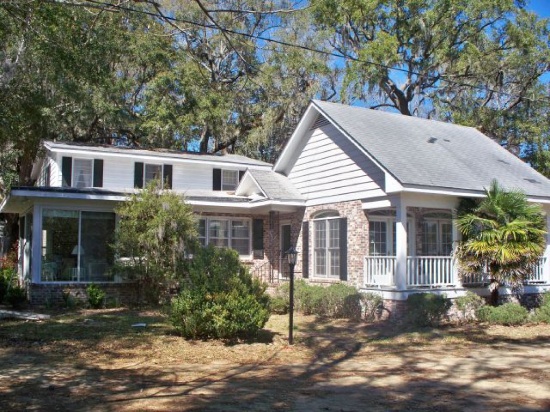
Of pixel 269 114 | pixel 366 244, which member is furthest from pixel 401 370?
pixel 269 114

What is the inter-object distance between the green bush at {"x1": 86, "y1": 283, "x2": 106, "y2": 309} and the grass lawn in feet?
10.2

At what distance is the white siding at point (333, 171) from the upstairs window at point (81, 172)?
7389mm

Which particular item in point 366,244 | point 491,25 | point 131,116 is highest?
point 491,25

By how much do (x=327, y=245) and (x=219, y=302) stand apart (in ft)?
23.0

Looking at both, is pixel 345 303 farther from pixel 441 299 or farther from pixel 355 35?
pixel 355 35

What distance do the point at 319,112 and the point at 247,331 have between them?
864cm

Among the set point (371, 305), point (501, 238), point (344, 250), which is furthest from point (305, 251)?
point (501, 238)

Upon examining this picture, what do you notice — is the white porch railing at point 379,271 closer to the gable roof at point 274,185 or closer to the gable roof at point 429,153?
the gable roof at point 429,153

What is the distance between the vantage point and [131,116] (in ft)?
91.0

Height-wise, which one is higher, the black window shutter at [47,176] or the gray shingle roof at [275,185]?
the black window shutter at [47,176]

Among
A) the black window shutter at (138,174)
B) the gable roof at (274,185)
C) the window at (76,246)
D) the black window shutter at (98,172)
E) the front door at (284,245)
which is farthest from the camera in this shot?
the black window shutter at (138,174)

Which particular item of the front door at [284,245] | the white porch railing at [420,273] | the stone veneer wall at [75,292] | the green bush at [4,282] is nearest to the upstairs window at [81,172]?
the green bush at [4,282]

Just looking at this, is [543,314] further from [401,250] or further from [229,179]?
[229,179]

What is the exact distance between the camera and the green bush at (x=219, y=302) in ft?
35.5
